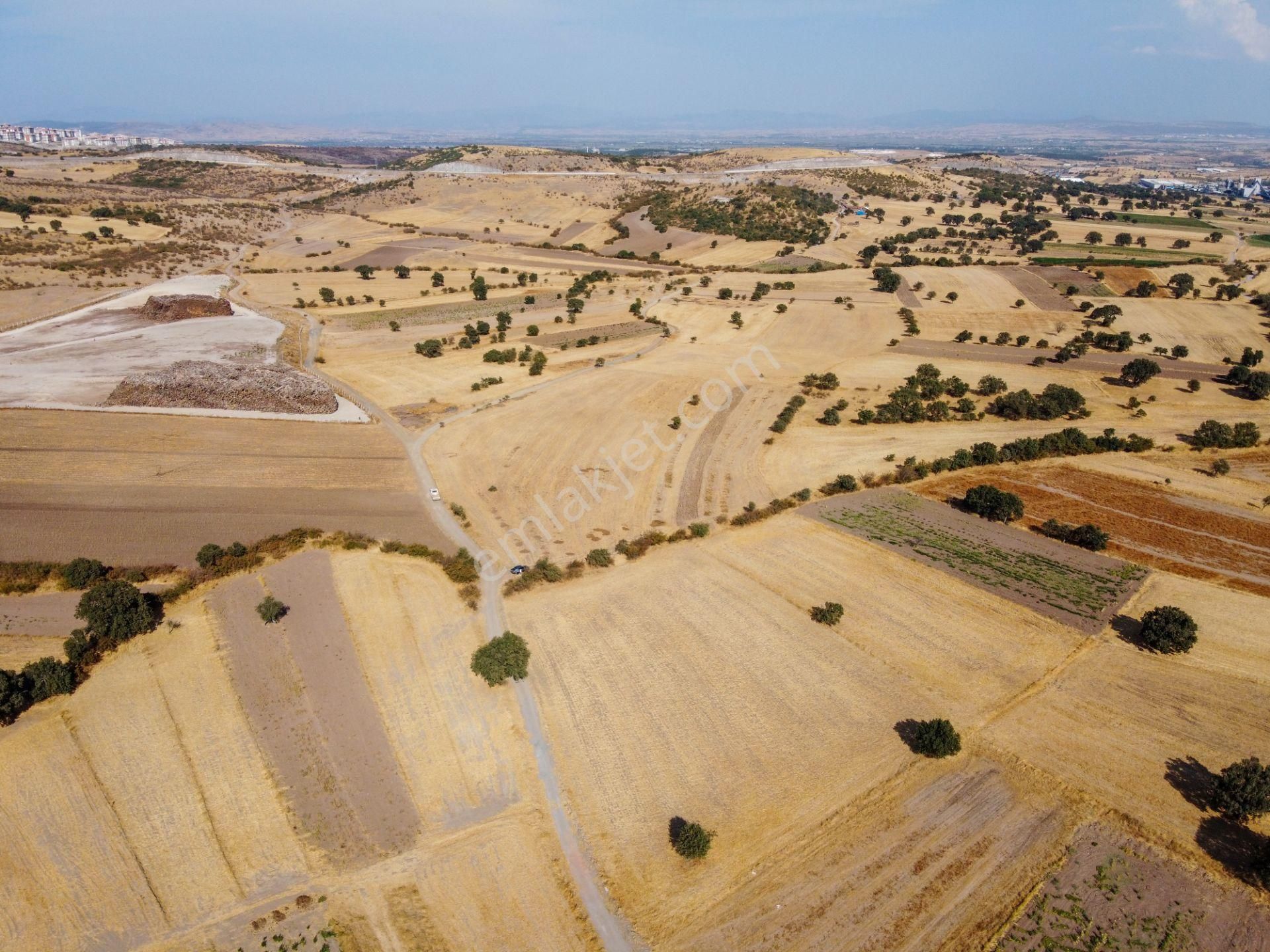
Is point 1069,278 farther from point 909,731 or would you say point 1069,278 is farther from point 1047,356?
point 909,731

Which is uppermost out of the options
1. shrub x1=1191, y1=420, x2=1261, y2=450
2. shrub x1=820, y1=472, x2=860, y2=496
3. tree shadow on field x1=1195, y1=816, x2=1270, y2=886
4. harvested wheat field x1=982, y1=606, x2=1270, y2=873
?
shrub x1=1191, y1=420, x2=1261, y2=450

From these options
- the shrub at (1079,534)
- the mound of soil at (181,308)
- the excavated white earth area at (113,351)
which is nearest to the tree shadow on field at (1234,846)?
the shrub at (1079,534)

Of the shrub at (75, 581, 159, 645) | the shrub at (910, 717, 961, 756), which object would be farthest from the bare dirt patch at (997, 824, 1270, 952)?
the shrub at (75, 581, 159, 645)

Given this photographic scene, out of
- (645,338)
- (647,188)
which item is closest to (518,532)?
(645,338)

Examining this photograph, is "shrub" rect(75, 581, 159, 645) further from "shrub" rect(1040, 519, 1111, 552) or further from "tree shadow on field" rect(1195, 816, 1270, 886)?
"shrub" rect(1040, 519, 1111, 552)

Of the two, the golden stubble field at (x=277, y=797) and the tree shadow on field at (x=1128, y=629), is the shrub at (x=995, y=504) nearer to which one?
the tree shadow on field at (x=1128, y=629)
